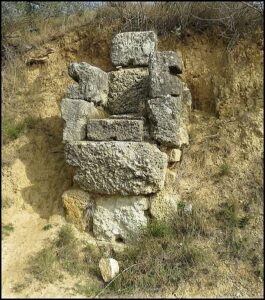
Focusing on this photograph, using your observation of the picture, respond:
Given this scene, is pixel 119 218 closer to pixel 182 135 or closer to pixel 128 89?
pixel 182 135

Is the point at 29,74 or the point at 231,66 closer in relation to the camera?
the point at 231,66

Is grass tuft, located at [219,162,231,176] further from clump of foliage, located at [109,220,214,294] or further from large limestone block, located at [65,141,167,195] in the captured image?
clump of foliage, located at [109,220,214,294]

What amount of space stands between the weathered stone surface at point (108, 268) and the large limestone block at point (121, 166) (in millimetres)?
836

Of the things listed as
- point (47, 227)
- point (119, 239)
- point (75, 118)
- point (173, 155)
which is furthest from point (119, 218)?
point (75, 118)

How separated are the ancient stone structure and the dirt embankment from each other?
363 mm

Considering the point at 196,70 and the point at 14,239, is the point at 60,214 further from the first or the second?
the point at 196,70

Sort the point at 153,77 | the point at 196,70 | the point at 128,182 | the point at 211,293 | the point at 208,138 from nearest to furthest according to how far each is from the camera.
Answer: the point at 211,293 → the point at 128,182 → the point at 153,77 → the point at 208,138 → the point at 196,70

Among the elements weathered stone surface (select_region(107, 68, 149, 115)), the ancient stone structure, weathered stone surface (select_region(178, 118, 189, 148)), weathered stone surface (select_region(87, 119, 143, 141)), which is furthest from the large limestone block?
weathered stone surface (select_region(107, 68, 149, 115))

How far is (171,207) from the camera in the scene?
4664 mm

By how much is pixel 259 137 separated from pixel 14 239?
3.42m

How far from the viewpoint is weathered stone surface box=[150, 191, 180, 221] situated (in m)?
4.65

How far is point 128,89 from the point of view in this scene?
553 cm

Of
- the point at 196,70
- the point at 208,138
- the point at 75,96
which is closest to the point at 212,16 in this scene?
the point at 196,70

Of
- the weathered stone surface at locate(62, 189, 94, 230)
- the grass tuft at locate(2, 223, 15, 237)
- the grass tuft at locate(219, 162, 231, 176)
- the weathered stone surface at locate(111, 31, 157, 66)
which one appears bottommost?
the grass tuft at locate(2, 223, 15, 237)
